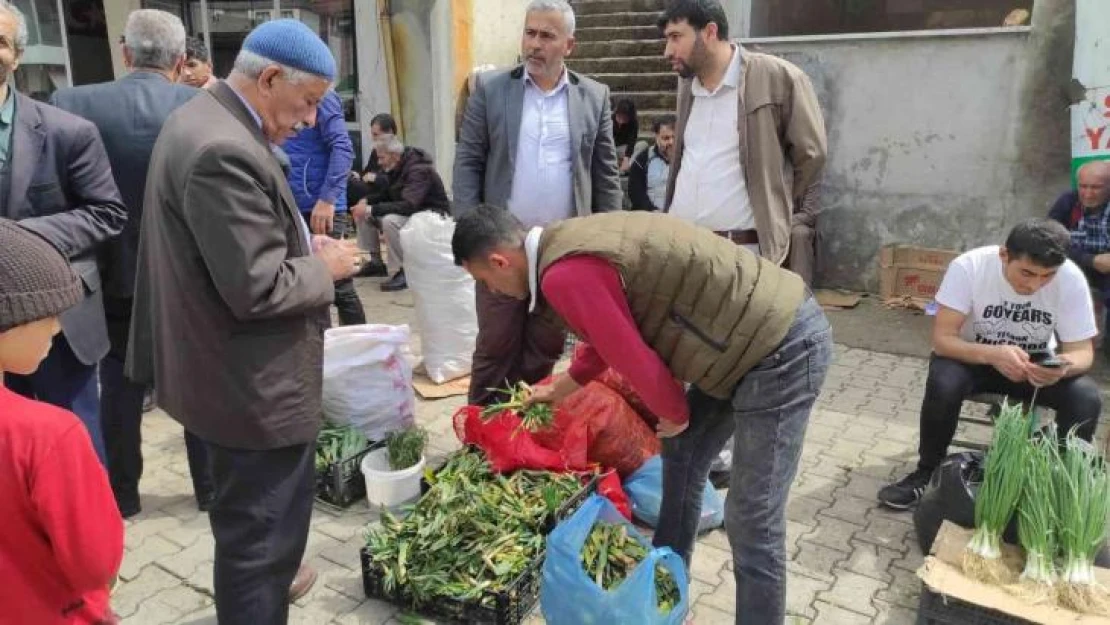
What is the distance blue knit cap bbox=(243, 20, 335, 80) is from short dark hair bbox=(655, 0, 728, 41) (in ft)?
5.60

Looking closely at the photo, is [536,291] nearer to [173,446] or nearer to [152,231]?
[152,231]

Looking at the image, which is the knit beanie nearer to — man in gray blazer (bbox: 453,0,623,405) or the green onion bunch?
the green onion bunch

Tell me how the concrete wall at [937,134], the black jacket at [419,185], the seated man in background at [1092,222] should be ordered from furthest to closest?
1. the black jacket at [419,185]
2. the concrete wall at [937,134]
3. the seated man in background at [1092,222]

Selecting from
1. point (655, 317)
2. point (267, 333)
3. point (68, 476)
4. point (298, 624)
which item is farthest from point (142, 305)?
point (655, 317)

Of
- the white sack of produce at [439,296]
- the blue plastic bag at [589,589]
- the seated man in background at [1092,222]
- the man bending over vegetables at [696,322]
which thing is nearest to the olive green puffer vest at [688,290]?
the man bending over vegetables at [696,322]

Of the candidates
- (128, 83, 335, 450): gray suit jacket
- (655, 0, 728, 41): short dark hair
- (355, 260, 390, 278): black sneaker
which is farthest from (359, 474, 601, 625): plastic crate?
(355, 260, 390, 278): black sneaker

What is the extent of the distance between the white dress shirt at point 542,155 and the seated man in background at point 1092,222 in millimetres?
3384

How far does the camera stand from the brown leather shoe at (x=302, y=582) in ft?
9.43

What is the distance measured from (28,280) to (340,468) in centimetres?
213

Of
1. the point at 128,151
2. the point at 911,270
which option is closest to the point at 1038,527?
the point at 128,151

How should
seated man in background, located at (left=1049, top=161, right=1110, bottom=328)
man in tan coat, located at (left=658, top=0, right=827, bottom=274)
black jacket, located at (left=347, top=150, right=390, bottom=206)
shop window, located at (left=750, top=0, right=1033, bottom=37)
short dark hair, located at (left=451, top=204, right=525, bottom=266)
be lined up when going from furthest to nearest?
shop window, located at (left=750, top=0, right=1033, bottom=37), black jacket, located at (left=347, top=150, right=390, bottom=206), seated man in background, located at (left=1049, top=161, right=1110, bottom=328), man in tan coat, located at (left=658, top=0, right=827, bottom=274), short dark hair, located at (left=451, top=204, right=525, bottom=266)

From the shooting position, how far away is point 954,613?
8.29 ft

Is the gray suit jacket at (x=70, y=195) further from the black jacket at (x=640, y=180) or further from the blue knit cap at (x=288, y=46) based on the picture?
the black jacket at (x=640, y=180)

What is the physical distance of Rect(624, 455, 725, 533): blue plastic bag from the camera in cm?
324
